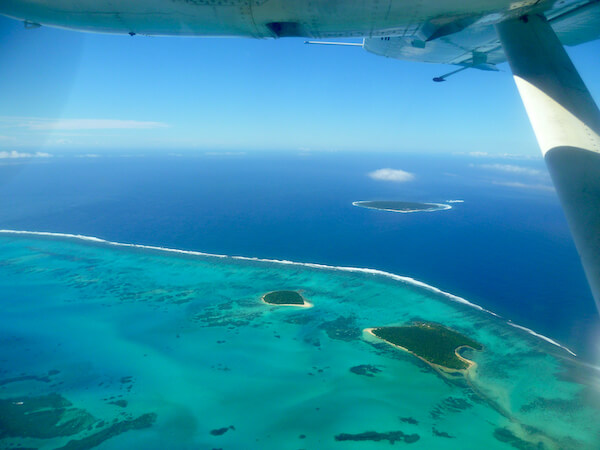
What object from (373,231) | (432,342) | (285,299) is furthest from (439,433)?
(373,231)

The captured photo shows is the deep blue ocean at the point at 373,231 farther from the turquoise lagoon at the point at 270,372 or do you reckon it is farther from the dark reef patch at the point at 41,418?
the dark reef patch at the point at 41,418

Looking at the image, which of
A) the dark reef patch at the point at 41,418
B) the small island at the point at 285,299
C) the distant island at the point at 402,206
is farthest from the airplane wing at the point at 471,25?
the distant island at the point at 402,206

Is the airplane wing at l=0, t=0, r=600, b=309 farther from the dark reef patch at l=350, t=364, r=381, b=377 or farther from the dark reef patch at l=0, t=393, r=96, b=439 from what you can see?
the dark reef patch at l=350, t=364, r=381, b=377

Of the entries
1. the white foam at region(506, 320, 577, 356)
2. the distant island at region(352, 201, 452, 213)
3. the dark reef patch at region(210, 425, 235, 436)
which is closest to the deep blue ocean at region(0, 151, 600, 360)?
the white foam at region(506, 320, 577, 356)

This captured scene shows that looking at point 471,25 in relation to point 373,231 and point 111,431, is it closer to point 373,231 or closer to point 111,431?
point 111,431

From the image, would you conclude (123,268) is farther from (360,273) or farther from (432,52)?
(432,52)

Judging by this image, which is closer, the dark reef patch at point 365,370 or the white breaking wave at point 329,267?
the dark reef patch at point 365,370

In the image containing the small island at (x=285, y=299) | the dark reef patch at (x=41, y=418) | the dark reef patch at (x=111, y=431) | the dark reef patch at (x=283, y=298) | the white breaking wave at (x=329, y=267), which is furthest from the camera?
the dark reef patch at (x=283, y=298)
